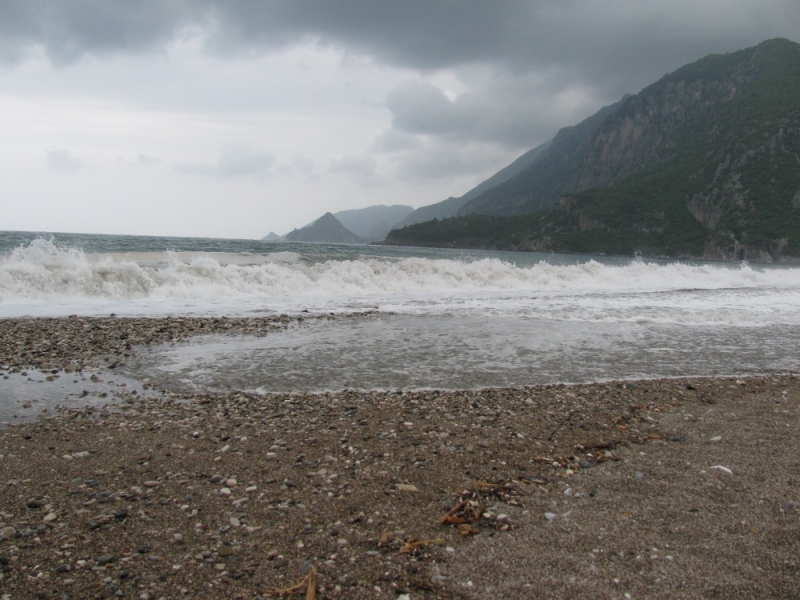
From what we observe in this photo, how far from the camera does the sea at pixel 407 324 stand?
10.0 meters

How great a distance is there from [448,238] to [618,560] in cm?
17989

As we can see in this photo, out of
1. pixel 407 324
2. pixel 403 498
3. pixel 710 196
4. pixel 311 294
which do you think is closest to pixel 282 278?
pixel 311 294

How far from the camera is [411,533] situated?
13.3 feet

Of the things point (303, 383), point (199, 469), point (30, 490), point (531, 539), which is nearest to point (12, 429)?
point (30, 490)

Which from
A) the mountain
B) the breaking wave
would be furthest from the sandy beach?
the mountain

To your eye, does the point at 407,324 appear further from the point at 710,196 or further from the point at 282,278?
the point at 710,196

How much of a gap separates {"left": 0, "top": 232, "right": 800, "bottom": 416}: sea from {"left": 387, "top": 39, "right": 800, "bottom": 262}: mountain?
378 ft

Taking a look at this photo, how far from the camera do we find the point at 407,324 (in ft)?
52.2

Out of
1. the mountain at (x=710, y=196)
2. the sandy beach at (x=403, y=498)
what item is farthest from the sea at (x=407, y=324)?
the mountain at (x=710, y=196)

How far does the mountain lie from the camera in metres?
122

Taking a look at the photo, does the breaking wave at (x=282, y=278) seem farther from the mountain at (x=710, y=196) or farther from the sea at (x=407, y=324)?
the mountain at (x=710, y=196)

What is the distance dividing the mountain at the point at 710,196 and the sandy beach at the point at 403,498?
131955 mm

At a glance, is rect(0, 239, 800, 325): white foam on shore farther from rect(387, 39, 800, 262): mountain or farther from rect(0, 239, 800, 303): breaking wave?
rect(387, 39, 800, 262): mountain

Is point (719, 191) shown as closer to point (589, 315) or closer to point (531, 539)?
point (589, 315)
